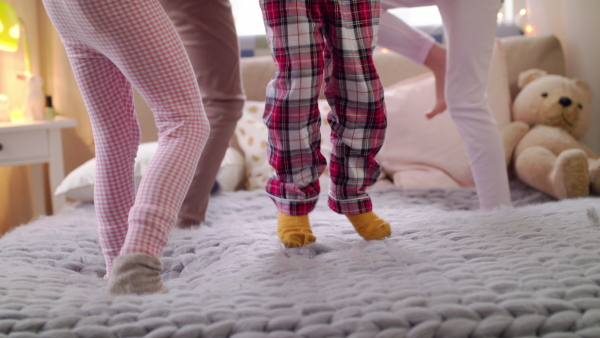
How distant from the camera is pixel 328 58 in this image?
3.26 feet

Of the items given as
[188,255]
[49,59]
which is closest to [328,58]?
[188,255]

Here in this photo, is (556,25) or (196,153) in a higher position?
(556,25)

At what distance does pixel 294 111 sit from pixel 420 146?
1.01m

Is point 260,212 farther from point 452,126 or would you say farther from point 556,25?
point 556,25

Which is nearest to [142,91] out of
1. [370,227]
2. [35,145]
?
[370,227]

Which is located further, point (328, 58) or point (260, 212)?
point (260, 212)

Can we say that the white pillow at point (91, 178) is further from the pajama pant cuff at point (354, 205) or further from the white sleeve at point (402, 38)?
the pajama pant cuff at point (354, 205)

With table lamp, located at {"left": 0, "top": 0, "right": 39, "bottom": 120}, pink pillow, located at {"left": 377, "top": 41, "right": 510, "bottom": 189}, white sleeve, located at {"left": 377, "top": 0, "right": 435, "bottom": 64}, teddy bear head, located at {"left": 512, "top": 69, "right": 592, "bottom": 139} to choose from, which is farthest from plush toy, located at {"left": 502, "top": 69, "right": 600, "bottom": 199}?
table lamp, located at {"left": 0, "top": 0, "right": 39, "bottom": 120}

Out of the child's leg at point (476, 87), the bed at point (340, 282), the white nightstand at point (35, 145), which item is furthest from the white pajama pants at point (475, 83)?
the white nightstand at point (35, 145)

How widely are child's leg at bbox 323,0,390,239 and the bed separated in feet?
0.26

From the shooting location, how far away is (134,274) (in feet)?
2.39

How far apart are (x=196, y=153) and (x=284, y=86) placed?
216 millimetres

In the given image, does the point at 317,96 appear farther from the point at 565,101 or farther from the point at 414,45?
the point at 565,101

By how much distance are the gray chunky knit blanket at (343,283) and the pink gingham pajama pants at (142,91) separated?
117mm
